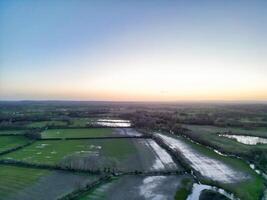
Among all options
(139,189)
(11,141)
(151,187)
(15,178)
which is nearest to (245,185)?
(151,187)

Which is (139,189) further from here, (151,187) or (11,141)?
(11,141)

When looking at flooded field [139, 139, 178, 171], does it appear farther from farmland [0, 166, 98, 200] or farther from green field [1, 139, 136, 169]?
farmland [0, 166, 98, 200]

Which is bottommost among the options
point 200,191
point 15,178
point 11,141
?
point 200,191

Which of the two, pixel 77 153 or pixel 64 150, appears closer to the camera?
pixel 77 153

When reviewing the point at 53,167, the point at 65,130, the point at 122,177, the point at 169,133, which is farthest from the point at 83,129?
the point at 122,177

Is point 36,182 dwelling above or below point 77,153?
below

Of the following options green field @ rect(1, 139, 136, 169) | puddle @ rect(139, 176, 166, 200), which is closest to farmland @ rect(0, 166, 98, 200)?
green field @ rect(1, 139, 136, 169)
